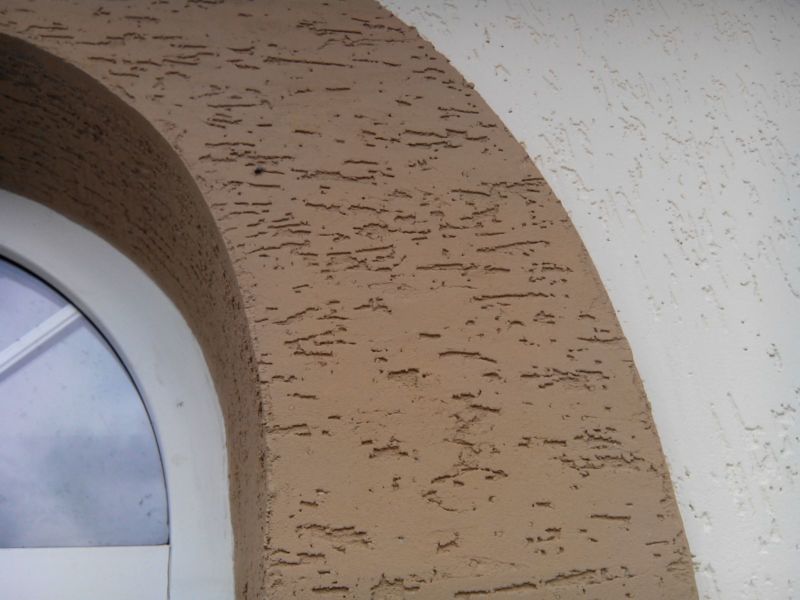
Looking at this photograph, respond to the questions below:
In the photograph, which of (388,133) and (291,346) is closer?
(291,346)

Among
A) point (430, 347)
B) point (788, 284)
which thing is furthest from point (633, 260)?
point (430, 347)

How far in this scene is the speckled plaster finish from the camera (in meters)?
1.13

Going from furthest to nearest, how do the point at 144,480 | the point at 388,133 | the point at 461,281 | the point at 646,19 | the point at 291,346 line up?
1. the point at 646,19
2. the point at 144,480
3. the point at 388,133
4. the point at 461,281
5. the point at 291,346

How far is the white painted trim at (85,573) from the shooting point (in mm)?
1392

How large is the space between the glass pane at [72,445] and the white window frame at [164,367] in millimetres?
34

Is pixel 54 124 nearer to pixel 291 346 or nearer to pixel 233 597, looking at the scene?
pixel 291 346

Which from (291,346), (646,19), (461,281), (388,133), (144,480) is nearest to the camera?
(291,346)

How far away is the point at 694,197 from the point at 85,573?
1.19 m

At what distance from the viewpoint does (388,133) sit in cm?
141

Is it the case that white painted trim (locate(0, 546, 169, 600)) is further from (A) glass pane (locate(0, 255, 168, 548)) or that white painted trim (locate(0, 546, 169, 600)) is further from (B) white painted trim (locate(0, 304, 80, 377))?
(B) white painted trim (locate(0, 304, 80, 377))

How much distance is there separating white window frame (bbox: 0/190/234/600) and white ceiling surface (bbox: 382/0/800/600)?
69 cm

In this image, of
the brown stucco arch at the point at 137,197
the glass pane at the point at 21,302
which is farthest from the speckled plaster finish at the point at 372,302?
the glass pane at the point at 21,302

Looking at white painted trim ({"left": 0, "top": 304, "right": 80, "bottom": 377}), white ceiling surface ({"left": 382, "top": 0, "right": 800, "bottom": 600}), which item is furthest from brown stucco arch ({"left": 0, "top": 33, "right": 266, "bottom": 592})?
white ceiling surface ({"left": 382, "top": 0, "right": 800, "bottom": 600})

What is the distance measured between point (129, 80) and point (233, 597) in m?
0.82
